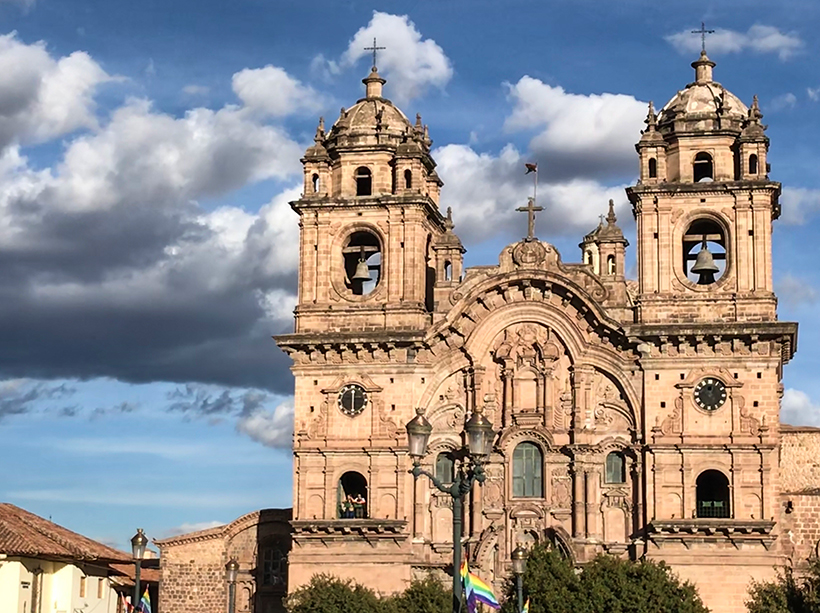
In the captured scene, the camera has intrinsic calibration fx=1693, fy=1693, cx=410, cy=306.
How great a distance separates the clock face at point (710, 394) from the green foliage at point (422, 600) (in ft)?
33.7

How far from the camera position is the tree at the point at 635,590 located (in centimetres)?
5181

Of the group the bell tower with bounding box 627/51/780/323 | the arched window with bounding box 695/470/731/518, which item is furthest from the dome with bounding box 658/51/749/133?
the arched window with bounding box 695/470/731/518

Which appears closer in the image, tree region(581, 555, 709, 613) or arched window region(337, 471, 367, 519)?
tree region(581, 555, 709, 613)

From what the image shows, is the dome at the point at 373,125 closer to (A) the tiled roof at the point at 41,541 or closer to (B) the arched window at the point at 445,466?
(B) the arched window at the point at 445,466

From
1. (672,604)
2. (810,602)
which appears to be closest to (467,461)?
(672,604)

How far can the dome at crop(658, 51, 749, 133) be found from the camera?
2269 inches

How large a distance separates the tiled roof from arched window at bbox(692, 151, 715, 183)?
24.8 m

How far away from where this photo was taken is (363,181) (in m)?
60.8

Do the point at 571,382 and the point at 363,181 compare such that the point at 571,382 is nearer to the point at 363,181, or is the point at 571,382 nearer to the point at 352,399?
the point at 352,399

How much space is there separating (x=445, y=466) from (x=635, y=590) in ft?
28.3

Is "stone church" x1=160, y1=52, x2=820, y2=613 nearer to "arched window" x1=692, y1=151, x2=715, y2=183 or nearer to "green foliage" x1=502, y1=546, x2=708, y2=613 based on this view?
"arched window" x1=692, y1=151, x2=715, y2=183

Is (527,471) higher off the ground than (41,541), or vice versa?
(527,471)

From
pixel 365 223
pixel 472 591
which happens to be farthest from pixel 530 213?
pixel 472 591

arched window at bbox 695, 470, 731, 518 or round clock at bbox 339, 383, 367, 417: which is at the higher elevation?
round clock at bbox 339, 383, 367, 417
